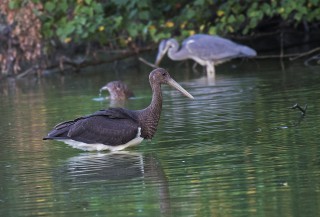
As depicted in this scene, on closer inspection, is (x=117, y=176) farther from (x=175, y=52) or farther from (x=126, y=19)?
(x=175, y=52)

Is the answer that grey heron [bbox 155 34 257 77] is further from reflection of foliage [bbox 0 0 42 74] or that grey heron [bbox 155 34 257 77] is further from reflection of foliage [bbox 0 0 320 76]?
reflection of foliage [bbox 0 0 42 74]

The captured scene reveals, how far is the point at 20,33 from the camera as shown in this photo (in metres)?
22.4

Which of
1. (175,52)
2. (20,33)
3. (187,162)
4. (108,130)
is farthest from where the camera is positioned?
(175,52)

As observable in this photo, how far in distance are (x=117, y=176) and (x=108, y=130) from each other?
5.64 feet

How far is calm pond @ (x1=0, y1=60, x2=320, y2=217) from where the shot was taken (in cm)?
770

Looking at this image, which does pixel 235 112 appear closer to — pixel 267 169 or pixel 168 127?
pixel 168 127

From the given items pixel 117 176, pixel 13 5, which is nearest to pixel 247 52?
pixel 13 5

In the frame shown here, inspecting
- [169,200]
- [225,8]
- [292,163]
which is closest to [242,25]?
[225,8]

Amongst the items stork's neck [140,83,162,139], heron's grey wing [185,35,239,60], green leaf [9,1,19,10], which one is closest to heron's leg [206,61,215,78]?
heron's grey wing [185,35,239,60]

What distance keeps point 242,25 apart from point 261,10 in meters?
2.19

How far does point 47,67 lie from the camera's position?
24.3m

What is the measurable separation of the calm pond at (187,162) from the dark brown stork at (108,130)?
0.47 feet

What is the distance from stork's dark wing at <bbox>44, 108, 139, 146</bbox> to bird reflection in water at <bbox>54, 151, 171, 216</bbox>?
0.58ft

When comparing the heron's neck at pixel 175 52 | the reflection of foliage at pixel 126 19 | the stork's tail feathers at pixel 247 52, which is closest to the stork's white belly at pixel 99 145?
the reflection of foliage at pixel 126 19
